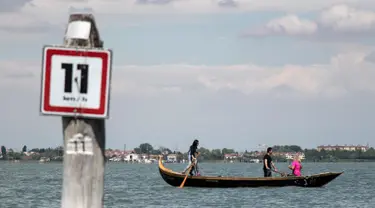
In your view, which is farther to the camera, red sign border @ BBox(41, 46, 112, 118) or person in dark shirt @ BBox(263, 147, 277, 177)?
person in dark shirt @ BBox(263, 147, 277, 177)

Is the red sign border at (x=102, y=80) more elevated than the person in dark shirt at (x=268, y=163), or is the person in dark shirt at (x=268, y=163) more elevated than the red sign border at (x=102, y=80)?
the person in dark shirt at (x=268, y=163)

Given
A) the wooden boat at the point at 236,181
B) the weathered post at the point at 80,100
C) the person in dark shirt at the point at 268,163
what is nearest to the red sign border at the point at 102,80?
the weathered post at the point at 80,100

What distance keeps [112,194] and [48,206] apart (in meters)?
8.55

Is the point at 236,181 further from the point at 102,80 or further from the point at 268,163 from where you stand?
the point at 102,80

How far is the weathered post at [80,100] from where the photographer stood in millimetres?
4227

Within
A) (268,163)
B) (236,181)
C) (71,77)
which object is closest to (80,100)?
(71,77)

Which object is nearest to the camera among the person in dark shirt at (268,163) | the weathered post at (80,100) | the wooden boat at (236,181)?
the weathered post at (80,100)

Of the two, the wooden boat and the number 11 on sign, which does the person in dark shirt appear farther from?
the number 11 on sign

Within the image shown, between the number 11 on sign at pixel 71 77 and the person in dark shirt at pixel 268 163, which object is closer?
the number 11 on sign at pixel 71 77

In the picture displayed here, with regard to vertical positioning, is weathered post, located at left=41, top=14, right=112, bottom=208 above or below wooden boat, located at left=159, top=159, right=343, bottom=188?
below

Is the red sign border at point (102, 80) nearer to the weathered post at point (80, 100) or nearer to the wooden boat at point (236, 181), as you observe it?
the weathered post at point (80, 100)

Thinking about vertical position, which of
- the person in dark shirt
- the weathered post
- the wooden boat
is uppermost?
the person in dark shirt

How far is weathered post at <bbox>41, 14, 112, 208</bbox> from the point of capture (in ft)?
13.9

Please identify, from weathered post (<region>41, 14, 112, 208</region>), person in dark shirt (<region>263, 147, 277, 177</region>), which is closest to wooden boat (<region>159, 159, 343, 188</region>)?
person in dark shirt (<region>263, 147, 277, 177</region>)
